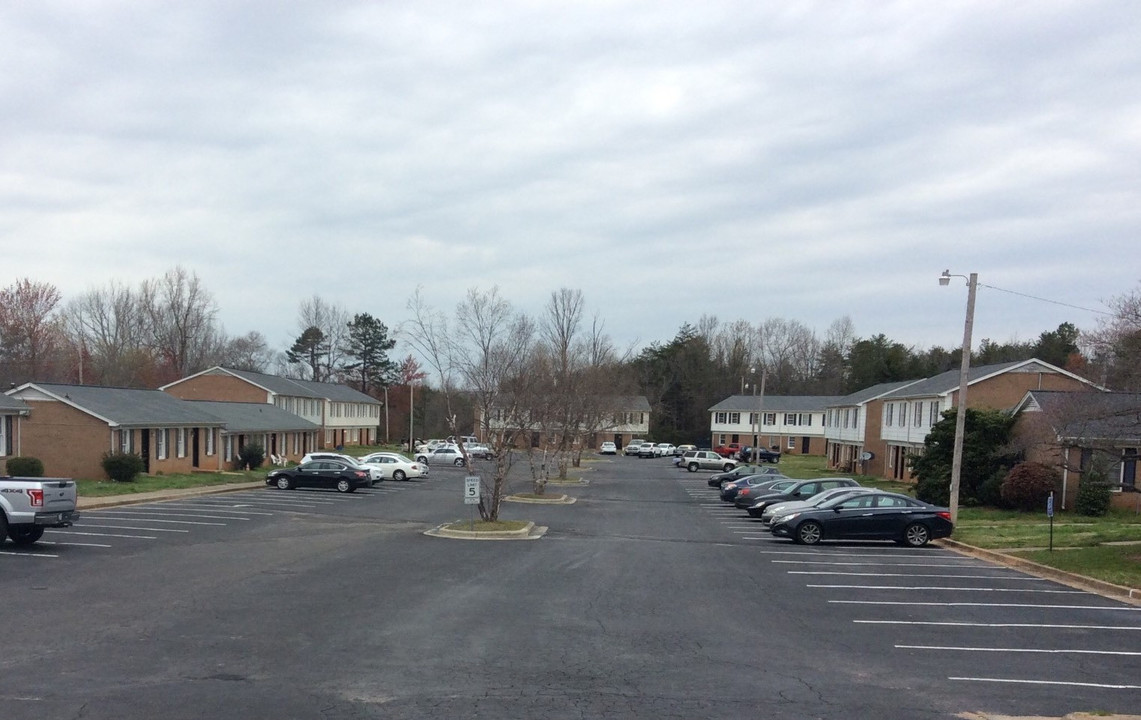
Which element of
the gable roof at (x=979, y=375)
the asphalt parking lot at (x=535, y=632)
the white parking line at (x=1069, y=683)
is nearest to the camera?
the asphalt parking lot at (x=535, y=632)

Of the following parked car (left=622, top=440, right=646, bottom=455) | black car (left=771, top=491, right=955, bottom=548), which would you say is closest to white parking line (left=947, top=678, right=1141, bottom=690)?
black car (left=771, top=491, right=955, bottom=548)

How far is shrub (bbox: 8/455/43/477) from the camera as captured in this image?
35281 millimetres

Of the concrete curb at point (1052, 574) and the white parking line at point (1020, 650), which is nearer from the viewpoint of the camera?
the white parking line at point (1020, 650)

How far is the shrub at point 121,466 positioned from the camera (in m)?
38.3

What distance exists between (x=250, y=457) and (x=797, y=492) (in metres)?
31.7

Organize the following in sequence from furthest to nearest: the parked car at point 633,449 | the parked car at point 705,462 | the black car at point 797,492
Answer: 1. the parked car at point 633,449
2. the parked car at point 705,462
3. the black car at point 797,492

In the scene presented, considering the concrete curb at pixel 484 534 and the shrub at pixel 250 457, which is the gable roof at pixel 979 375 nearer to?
the concrete curb at pixel 484 534

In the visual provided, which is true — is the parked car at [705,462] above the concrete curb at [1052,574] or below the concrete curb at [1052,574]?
below

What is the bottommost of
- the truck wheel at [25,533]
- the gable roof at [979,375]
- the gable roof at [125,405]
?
the truck wheel at [25,533]

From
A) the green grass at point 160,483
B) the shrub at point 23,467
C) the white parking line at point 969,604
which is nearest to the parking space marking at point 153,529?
the green grass at point 160,483

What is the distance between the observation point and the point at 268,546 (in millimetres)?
21578

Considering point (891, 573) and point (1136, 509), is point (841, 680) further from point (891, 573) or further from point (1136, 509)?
point (1136, 509)

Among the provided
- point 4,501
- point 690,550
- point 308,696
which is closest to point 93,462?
point 4,501

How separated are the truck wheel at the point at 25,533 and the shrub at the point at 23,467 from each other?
1681 centimetres
